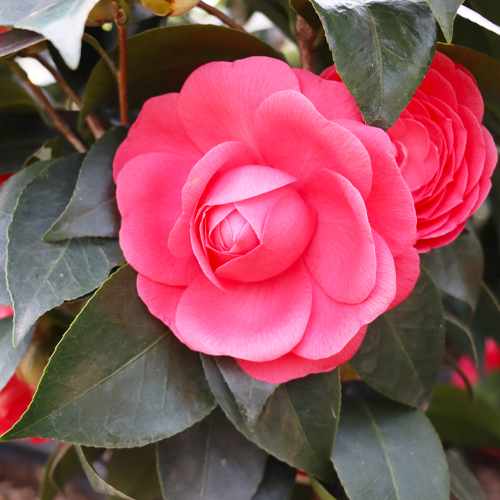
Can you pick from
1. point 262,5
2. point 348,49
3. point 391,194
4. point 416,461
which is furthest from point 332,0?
point 416,461

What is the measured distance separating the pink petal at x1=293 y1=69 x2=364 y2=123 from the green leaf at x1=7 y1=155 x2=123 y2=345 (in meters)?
0.23

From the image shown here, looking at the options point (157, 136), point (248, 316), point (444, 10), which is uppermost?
point (444, 10)

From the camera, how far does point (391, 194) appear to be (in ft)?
1.31

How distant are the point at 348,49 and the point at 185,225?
19 centimetres

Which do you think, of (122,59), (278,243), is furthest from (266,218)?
(122,59)

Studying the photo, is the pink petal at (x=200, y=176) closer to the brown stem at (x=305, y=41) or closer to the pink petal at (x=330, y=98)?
the pink petal at (x=330, y=98)

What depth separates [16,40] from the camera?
46 centimetres

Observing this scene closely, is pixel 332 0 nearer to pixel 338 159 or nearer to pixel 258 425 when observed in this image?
pixel 338 159

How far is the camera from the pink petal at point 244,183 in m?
0.40

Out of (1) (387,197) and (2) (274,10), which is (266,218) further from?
(2) (274,10)

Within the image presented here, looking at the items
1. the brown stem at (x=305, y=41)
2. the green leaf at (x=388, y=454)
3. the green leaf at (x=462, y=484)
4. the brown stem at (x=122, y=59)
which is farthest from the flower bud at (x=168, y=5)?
the green leaf at (x=462, y=484)

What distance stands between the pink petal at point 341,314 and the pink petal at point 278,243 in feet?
0.12

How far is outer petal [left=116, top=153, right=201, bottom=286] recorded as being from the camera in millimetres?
453

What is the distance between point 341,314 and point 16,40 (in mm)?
365
